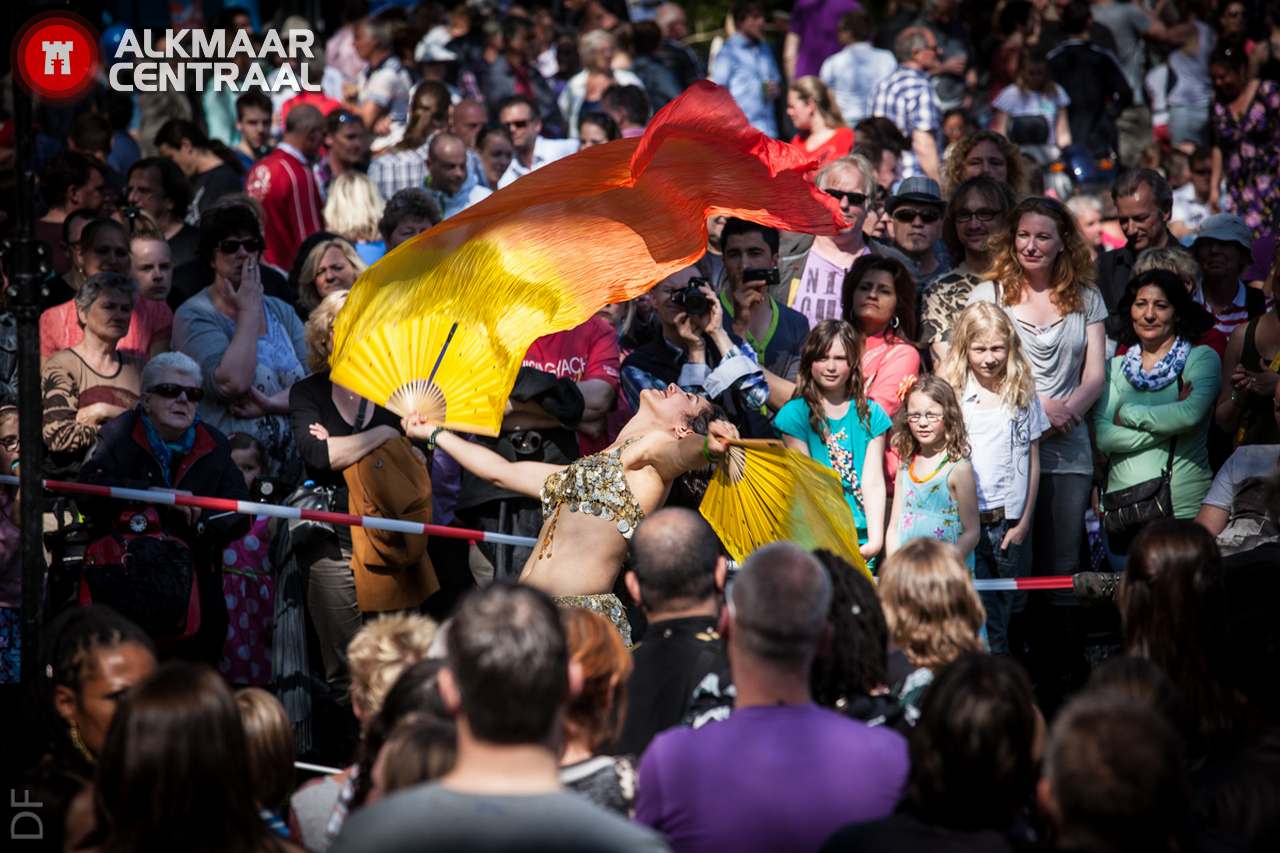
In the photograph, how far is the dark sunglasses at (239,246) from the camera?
8227 millimetres

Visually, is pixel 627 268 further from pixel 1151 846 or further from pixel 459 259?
pixel 1151 846

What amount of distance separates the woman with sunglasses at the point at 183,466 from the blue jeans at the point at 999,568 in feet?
10.7

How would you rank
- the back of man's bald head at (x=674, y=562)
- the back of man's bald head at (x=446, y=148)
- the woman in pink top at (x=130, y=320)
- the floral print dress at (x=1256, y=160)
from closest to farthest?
the back of man's bald head at (x=674, y=562) < the woman in pink top at (x=130, y=320) < the back of man's bald head at (x=446, y=148) < the floral print dress at (x=1256, y=160)

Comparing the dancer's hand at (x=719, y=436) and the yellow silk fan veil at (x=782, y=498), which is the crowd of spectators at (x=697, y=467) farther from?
the yellow silk fan veil at (x=782, y=498)

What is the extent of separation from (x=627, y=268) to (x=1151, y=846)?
379 centimetres

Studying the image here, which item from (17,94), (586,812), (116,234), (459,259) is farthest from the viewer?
(116,234)

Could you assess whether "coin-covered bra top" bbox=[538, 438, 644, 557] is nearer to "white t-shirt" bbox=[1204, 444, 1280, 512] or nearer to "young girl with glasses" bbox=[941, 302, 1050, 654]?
"young girl with glasses" bbox=[941, 302, 1050, 654]

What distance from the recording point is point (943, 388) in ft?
23.3

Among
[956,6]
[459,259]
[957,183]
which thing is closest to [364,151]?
[957,183]

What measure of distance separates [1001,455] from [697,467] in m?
1.62

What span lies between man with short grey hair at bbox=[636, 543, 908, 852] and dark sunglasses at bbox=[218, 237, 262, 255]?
194 inches

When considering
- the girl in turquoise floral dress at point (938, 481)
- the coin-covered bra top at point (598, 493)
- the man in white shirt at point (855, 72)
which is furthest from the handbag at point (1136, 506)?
the man in white shirt at point (855, 72)

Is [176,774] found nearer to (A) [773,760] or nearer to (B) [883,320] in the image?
(A) [773,760]

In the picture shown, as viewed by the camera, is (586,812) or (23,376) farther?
(23,376)
